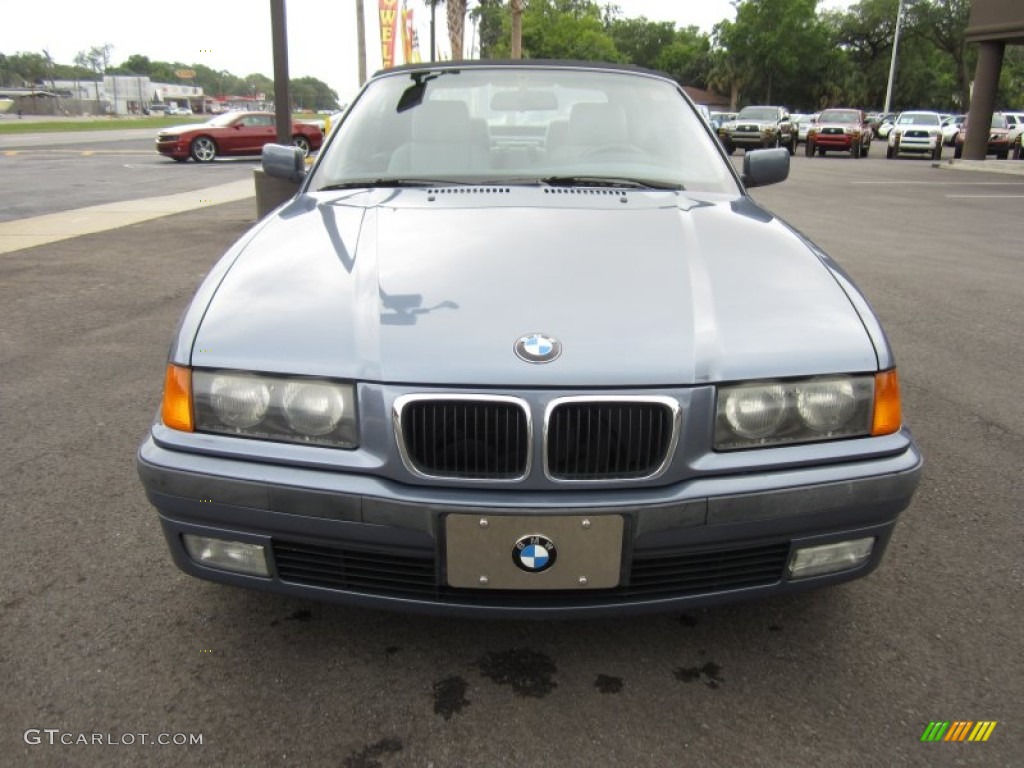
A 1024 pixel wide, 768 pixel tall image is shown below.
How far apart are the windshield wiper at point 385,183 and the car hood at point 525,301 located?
0.36 m

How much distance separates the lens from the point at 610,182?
304 centimetres

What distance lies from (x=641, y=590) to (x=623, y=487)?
270 millimetres

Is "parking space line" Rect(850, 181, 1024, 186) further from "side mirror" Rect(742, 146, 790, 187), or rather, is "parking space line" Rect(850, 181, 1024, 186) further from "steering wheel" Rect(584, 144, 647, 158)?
"steering wheel" Rect(584, 144, 647, 158)

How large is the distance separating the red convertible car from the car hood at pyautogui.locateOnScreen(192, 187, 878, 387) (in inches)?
794

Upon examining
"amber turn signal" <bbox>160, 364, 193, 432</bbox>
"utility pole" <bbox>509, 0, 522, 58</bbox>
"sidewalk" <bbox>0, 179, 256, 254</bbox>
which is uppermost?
"utility pole" <bbox>509, 0, 522, 58</bbox>

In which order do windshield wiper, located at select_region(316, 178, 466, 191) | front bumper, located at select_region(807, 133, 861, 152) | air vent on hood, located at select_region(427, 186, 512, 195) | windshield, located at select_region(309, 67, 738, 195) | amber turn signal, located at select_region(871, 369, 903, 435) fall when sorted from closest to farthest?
amber turn signal, located at select_region(871, 369, 903, 435)
air vent on hood, located at select_region(427, 186, 512, 195)
windshield wiper, located at select_region(316, 178, 466, 191)
windshield, located at select_region(309, 67, 738, 195)
front bumper, located at select_region(807, 133, 861, 152)

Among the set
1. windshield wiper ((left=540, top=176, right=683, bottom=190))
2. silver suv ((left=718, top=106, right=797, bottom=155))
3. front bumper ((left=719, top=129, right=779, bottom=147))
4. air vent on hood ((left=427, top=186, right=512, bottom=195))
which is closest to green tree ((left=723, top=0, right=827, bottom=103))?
silver suv ((left=718, top=106, right=797, bottom=155))

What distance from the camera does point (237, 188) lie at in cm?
1500

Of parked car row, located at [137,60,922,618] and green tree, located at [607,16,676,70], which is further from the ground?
green tree, located at [607,16,676,70]

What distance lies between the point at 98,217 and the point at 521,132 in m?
9.23

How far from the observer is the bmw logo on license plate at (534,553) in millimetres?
1840

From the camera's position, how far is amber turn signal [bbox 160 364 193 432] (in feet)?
6.66

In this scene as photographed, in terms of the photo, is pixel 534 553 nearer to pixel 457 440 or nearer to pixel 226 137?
pixel 457 440

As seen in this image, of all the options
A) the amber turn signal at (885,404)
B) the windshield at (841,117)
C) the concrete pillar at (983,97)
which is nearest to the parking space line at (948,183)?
the concrete pillar at (983,97)
